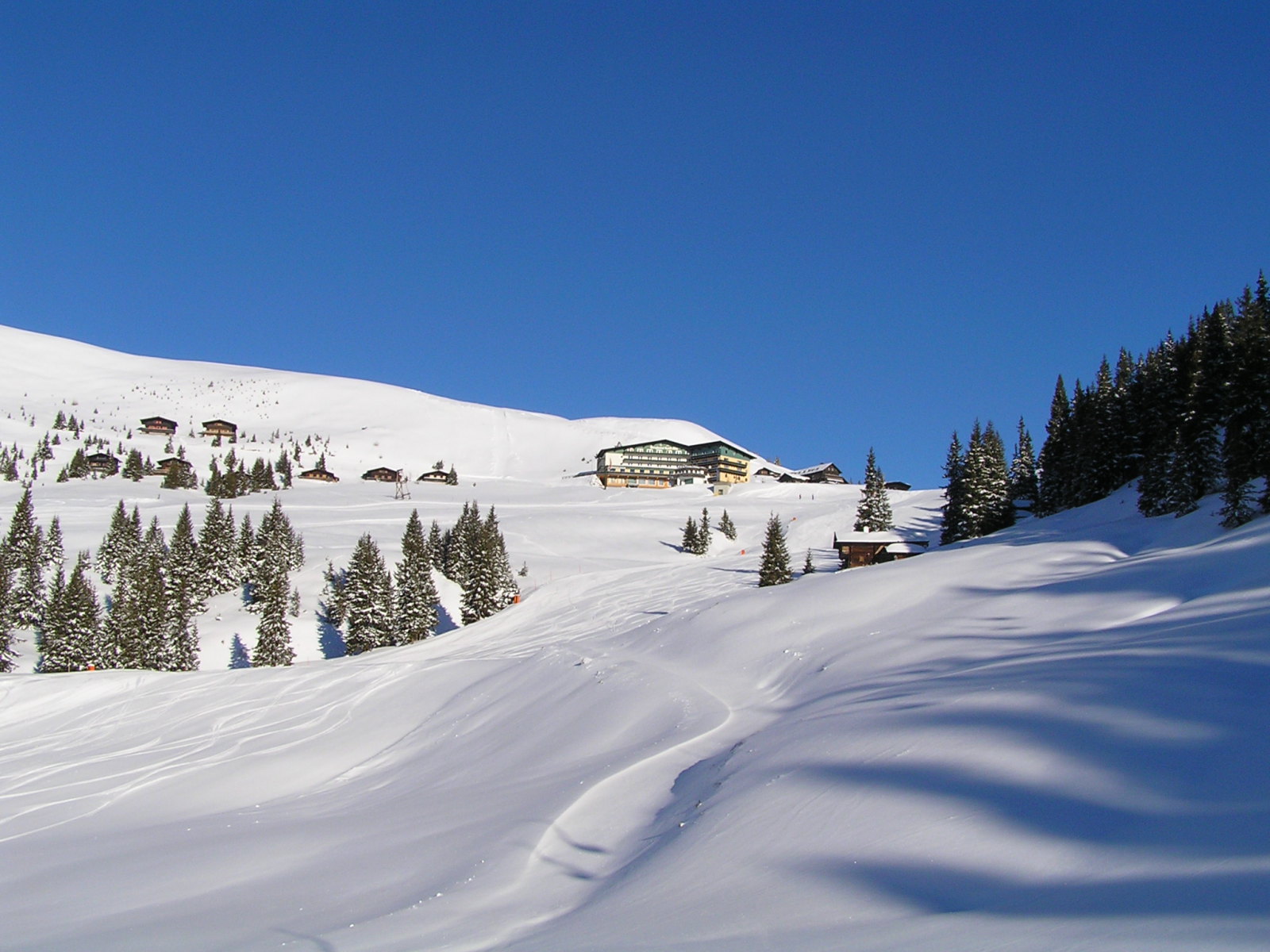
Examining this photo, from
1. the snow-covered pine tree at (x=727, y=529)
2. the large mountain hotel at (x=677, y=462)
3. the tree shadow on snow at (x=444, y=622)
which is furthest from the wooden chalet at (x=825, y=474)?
the tree shadow on snow at (x=444, y=622)

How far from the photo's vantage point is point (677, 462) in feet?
540

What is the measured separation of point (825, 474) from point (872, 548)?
92103mm

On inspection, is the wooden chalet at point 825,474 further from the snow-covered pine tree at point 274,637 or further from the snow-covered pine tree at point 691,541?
the snow-covered pine tree at point 274,637

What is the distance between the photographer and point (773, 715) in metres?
15.0

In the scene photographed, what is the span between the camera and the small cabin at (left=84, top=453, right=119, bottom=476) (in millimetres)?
122250

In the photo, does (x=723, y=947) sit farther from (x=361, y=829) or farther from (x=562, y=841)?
(x=361, y=829)

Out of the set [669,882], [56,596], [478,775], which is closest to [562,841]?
[669,882]

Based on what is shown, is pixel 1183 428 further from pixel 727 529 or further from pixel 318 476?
pixel 318 476

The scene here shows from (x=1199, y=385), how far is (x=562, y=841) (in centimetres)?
4331

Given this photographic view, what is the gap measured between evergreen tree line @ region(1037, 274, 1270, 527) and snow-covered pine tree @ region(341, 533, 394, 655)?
44549 millimetres

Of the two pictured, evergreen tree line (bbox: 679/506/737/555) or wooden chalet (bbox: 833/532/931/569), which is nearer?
wooden chalet (bbox: 833/532/931/569)

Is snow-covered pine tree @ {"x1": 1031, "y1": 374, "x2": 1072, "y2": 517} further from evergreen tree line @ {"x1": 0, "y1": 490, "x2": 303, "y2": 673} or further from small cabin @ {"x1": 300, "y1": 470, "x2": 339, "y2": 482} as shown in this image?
small cabin @ {"x1": 300, "y1": 470, "x2": 339, "y2": 482}

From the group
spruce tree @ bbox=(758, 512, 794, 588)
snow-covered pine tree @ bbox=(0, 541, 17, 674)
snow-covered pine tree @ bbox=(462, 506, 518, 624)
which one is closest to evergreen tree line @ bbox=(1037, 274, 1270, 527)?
spruce tree @ bbox=(758, 512, 794, 588)

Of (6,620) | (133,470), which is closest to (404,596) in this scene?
(6,620)
